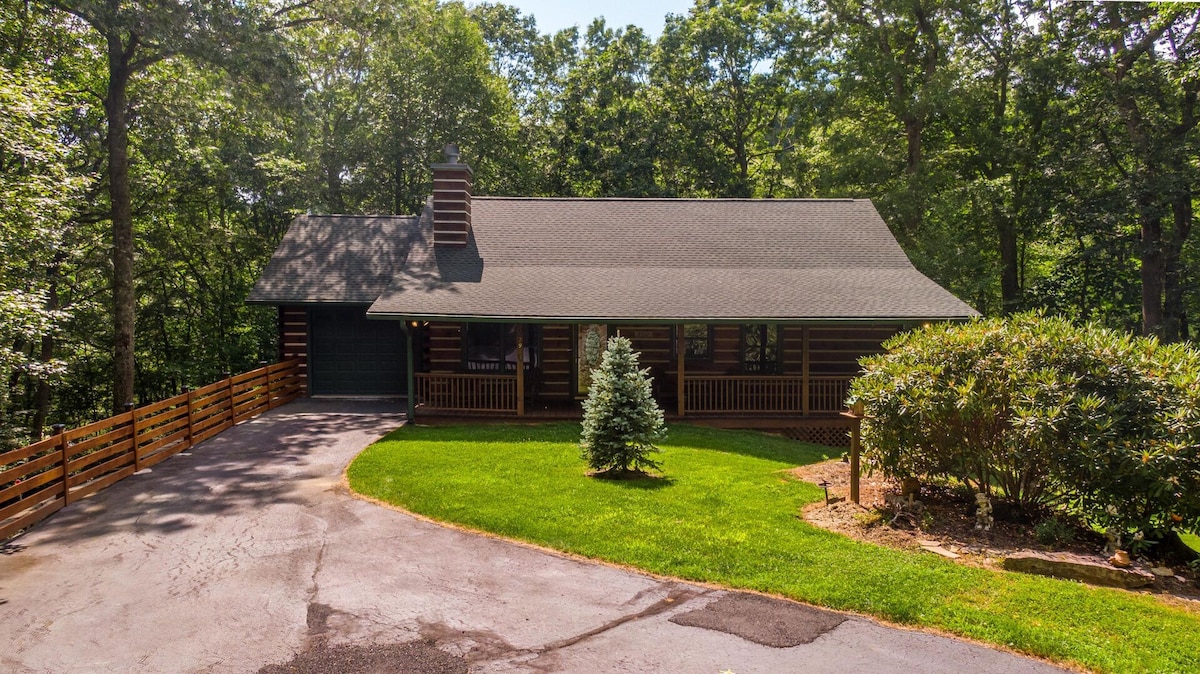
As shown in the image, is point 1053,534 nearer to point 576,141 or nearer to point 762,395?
point 762,395

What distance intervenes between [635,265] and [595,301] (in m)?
2.86

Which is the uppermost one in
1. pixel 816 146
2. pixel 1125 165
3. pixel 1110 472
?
pixel 816 146

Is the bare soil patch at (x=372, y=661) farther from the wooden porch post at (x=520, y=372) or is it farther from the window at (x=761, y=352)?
the window at (x=761, y=352)

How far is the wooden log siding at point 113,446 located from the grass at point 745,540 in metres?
3.64

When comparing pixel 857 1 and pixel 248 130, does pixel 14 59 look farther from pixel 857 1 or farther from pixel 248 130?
pixel 857 1

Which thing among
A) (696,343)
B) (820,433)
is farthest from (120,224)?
(820,433)

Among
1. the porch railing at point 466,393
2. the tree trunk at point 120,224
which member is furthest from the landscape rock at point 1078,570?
the tree trunk at point 120,224

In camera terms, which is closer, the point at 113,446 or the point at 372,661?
the point at 372,661

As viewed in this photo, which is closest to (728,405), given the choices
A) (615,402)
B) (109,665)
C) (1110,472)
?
(615,402)

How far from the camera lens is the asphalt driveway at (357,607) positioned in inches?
225

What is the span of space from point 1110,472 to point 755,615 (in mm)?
4611

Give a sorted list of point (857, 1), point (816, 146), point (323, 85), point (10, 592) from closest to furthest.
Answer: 1. point (10, 592)
2. point (857, 1)
3. point (816, 146)
4. point (323, 85)

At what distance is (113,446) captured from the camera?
11.1 meters

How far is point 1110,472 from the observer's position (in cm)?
780
